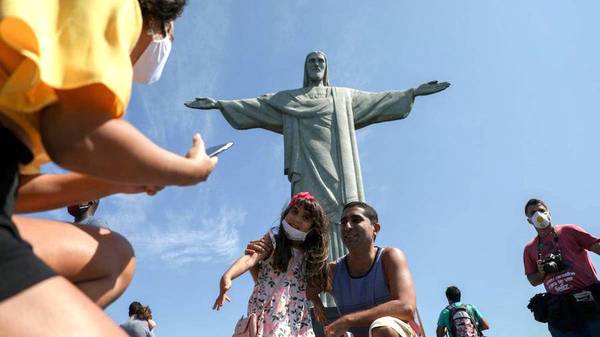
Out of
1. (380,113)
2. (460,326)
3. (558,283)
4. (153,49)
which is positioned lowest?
(460,326)

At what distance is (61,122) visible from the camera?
2.60 feet

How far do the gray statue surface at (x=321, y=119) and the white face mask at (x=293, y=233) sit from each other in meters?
4.28

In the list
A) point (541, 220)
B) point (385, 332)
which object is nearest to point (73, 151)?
point (385, 332)

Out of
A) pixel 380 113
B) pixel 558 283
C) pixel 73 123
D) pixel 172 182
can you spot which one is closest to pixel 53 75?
pixel 73 123

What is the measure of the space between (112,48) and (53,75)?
0.32 ft

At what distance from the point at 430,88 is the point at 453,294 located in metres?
3.41

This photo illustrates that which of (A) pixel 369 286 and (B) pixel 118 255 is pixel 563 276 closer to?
(A) pixel 369 286

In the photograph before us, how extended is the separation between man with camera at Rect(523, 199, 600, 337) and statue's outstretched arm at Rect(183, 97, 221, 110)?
5224mm

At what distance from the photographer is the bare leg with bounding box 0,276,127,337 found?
2.19 ft

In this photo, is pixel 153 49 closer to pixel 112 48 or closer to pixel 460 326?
pixel 112 48

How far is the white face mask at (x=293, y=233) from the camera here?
305 centimetres

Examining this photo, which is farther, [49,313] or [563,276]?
[563,276]

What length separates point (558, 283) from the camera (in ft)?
13.4

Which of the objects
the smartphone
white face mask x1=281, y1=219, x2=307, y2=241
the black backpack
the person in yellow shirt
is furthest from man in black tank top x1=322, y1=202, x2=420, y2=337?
the black backpack
